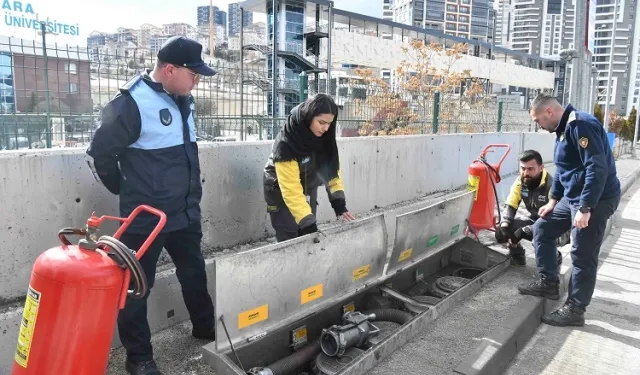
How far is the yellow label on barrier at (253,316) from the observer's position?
315cm

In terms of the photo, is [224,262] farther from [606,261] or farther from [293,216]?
[606,261]

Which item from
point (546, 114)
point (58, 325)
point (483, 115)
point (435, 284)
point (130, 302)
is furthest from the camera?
point (483, 115)

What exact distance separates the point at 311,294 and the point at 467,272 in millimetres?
2363

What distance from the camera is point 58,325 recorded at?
7.11ft

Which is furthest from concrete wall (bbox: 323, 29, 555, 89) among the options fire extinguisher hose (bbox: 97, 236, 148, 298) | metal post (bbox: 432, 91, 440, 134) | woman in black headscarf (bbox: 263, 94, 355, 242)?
fire extinguisher hose (bbox: 97, 236, 148, 298)

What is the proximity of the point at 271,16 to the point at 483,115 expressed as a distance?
26783mm

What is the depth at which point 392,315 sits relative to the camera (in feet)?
13.1

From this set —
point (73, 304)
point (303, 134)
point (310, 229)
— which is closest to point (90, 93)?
point (303, 134)

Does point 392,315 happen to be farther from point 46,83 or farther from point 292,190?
point 46,83

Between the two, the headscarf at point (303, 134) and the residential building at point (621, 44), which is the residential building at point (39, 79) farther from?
the residential building at point (621, 44)

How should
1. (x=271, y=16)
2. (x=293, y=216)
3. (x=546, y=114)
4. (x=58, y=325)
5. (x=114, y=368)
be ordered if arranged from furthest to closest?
(x=271, y=16)
(x=546, y=114)
(x=293, y=216)
(x=114, y=368)
(x=58, y=325)

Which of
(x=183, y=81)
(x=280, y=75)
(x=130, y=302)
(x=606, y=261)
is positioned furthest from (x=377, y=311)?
(x=606, y=261)

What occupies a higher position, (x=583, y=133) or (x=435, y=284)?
(x=583, y=133)

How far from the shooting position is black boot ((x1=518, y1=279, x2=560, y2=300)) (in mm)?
4559
